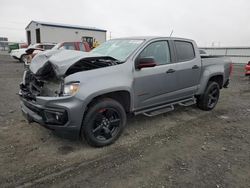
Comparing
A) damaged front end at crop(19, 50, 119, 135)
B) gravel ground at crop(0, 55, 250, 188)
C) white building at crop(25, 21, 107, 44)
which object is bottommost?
gravel ground at crop(0, 55, 250, 188)

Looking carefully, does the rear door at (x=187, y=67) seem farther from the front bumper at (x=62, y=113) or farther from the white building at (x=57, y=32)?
the white building at (x=57, y=32)

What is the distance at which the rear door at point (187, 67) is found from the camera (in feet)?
15.7

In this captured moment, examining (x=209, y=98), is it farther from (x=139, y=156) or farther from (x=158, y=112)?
(x=139, y=156)

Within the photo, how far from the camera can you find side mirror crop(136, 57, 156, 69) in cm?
383

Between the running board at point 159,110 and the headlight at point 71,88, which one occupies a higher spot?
the headlight at point 71,88

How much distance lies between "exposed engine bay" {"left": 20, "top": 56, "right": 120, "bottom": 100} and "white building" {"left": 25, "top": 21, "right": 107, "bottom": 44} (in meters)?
27.3

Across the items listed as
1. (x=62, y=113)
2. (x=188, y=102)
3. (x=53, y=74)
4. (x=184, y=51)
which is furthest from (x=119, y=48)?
(x=188, y=102)

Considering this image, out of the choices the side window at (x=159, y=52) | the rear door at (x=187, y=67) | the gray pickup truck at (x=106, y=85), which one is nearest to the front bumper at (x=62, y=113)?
the gray pickup truck at (x=106, y=85)

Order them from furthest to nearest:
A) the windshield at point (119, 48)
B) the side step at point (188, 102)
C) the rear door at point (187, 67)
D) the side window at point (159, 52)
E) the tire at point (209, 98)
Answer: the tire at point (209, 98) → the side step at point (188, 102) → the rear door at point (187, 67) → the side window at point (159, 52) → the windshield at point (119, 48)

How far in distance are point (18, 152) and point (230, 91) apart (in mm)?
7889

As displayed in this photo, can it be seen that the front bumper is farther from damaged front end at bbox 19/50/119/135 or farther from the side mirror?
the side mirror

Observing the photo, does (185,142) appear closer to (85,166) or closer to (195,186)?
(195,186)

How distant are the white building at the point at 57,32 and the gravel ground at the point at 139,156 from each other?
26.2 meters

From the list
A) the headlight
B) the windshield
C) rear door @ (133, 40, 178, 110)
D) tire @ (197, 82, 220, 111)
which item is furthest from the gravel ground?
the windshield
